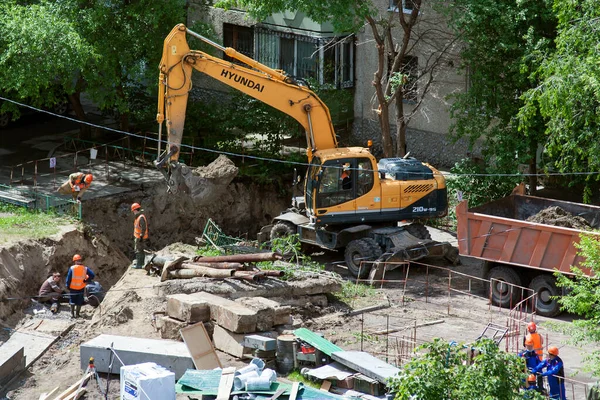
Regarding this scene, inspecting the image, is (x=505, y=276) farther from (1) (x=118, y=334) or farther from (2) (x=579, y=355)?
(1) (x=118, y=334)

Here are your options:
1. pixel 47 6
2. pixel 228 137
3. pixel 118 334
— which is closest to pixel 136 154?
pixel 228 137

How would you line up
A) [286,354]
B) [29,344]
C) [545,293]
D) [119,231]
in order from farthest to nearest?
[119,231]
[545,293]
[29,344]
[286,354]

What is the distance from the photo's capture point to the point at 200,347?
54.2 feet

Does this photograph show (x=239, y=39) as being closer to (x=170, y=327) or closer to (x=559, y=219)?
(x=559, y=219)

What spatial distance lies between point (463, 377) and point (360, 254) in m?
10.5

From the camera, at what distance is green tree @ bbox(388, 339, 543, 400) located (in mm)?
11227

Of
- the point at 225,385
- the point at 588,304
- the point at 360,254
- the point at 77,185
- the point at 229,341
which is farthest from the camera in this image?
the point at 77,185

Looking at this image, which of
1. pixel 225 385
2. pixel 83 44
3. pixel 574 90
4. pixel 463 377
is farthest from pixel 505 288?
pixel 83 44

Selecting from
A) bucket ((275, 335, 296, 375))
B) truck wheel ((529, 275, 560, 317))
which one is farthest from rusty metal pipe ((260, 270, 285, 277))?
truck wheel ((529, 275, 560, 317))

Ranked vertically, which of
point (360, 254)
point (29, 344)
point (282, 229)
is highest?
point (282, 229)

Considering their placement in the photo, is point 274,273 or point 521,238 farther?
point 521,238

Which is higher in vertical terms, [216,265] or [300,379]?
[216,265]

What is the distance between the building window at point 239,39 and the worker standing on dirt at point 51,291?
46.1ft

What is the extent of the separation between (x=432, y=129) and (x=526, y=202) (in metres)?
8.41
